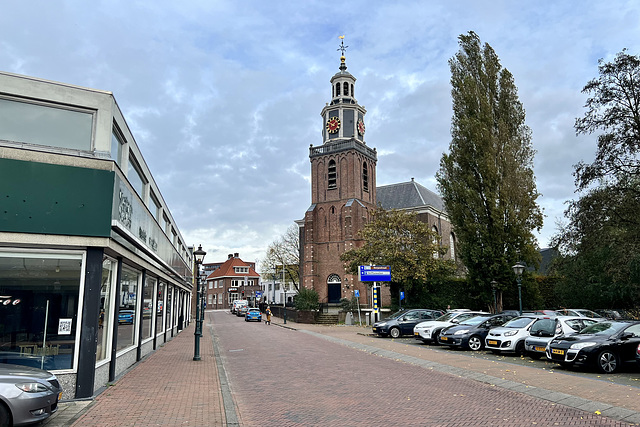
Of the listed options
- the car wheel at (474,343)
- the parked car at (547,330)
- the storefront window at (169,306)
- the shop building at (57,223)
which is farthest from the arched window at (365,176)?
the shop building at (57,223)

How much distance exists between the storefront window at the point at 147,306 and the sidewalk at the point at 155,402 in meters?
2.12

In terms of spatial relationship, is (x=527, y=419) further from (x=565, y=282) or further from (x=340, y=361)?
(x=565, y=282)

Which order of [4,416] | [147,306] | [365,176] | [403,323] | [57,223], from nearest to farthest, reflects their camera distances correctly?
[4,416] < [57,223] < [147,306] < [403,323] < [365,176]

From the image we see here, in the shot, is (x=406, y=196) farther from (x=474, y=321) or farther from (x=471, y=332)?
(x=471, y=332)

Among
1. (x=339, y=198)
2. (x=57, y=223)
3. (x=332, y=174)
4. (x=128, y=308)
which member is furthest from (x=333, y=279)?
(x=57, y=223)

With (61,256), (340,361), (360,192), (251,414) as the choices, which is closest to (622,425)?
(251,414)

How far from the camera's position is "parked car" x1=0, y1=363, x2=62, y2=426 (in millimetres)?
5836

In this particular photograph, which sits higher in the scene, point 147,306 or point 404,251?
point 404,251

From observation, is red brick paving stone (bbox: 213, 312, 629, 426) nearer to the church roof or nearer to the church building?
the church building

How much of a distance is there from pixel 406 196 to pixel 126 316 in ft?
161

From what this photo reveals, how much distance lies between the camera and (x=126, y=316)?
12031mm

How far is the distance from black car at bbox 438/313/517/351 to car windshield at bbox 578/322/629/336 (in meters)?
4.99

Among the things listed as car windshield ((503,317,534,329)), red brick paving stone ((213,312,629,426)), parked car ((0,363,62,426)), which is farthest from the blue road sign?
parked car ((0,363,62,426))

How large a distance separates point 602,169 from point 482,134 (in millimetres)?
9807
